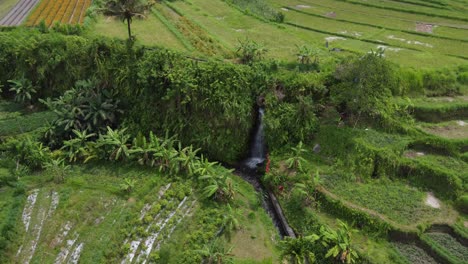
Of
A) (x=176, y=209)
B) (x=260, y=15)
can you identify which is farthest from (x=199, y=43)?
(x=176, y=209)

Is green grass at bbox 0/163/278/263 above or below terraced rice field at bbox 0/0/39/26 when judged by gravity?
below

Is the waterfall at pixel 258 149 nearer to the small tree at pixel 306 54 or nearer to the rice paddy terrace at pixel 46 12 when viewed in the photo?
the small tree at pixel 306 54

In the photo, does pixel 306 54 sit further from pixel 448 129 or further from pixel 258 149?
pixel 448 129

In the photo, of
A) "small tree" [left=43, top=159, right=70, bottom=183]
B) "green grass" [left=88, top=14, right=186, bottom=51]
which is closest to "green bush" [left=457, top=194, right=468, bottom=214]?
"green grass" [left=88, top=14, right=186, bottom=51]

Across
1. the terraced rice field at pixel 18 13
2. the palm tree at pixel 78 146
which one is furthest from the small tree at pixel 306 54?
the terraced rice field at pixel 18 13

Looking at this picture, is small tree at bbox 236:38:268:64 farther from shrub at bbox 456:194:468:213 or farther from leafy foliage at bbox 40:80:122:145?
shrub at bbox 456:194:468:213

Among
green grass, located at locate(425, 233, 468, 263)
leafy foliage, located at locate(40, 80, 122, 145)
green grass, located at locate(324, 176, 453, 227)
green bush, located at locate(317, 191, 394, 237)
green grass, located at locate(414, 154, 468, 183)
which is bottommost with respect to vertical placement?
green grass, located at locate(425, 233, 468, 263)

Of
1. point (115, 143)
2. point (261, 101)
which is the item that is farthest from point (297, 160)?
point (115, 143)

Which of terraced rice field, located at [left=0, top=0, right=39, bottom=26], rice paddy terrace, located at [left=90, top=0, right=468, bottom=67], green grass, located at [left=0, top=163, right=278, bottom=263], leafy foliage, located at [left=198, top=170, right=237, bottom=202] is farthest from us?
terraced rice field, located at [left=0, top=0, right=39, bottom=26]
